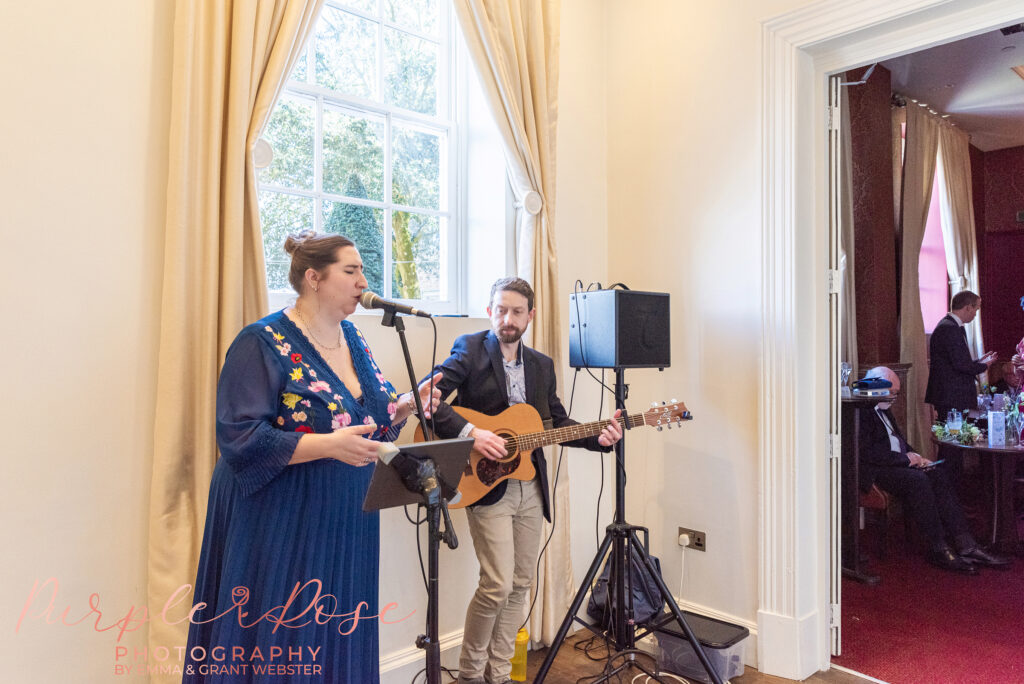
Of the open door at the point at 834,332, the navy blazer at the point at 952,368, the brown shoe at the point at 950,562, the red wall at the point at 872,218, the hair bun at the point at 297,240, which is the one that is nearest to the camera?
the hair bun at the point at 297,240

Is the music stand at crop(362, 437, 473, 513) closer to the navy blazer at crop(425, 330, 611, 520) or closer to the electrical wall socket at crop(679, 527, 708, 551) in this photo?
the navy blazer at crop(425, 330, 611, 520)

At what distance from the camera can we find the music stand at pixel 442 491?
150cm

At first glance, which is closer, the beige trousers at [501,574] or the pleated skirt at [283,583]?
the pleated skirt at [283,583]

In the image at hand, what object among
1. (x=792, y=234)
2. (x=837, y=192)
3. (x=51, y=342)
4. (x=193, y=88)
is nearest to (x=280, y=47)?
(x=193, y=88)

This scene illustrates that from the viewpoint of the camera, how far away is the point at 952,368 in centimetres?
484

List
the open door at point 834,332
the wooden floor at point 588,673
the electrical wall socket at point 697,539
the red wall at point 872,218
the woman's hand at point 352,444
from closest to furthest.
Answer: the woman's hand at point 352,444
the wooden floor at point 588,673
the open door at point 834,332
the electrical wall socket at point 697,539
the red wall at point 872,218

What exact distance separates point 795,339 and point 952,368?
9.16 feet

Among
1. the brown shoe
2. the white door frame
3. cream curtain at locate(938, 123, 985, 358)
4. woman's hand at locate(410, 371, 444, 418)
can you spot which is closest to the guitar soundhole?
woman's hand at locate(410, 371, 444, 418)

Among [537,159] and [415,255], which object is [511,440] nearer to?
[415,255]

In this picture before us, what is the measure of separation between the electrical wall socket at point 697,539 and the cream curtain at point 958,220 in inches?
161

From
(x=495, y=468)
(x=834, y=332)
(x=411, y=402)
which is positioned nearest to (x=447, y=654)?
(x=495, y=468)

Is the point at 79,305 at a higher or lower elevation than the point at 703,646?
higher

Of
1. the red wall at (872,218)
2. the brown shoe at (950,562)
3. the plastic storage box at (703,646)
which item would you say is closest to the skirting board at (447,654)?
the plastic storage box at (703,646)

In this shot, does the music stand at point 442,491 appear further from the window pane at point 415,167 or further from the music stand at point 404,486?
the window pane at point 415,167
